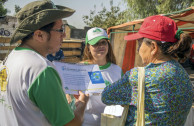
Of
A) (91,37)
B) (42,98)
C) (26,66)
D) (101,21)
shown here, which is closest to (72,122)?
(42,98)

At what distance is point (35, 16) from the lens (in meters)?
1.10

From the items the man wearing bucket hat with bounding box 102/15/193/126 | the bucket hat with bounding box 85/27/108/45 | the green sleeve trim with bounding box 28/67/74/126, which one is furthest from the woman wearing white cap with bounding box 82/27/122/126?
the green sleeve trim with bounding box 28/67/74/126

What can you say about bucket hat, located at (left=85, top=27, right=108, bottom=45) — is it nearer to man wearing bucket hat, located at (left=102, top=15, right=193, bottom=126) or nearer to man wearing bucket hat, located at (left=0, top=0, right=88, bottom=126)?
man wearing bucket hat, located at (left=102, top=15, right=193, bottom=126)

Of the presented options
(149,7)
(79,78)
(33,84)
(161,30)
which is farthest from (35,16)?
(149,7)

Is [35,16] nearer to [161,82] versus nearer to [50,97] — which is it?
[50,97]

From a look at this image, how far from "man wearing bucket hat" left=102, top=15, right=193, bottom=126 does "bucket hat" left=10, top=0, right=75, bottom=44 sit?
0.63 meters

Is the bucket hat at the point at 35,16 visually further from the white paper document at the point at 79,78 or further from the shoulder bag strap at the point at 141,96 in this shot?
the shoulder bag strap at the point at 141,96

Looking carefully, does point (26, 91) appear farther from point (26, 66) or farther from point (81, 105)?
point (81, 105)

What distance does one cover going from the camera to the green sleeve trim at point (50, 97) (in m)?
0.92

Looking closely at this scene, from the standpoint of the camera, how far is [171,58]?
1229 mm

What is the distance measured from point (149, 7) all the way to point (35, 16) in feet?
45.2

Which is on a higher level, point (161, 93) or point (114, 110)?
point (161, 93)

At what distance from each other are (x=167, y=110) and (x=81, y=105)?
622 mm

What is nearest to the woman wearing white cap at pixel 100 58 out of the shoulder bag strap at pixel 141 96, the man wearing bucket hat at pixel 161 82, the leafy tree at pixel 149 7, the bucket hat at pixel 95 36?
the bucket hat at pixel 95 36
